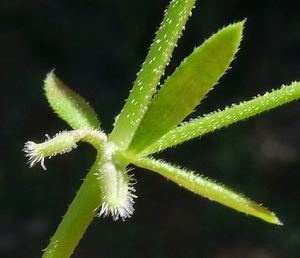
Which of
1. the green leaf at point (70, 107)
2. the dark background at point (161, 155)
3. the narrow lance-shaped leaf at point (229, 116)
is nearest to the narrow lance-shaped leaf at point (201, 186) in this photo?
the narrow lance-shaped leaf at point (229, 116)

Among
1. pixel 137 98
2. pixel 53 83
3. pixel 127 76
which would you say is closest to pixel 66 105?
pixel 53 83

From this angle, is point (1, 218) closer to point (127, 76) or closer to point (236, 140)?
point (127, 76)

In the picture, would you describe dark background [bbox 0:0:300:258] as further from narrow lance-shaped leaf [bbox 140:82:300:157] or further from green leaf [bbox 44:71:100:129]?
narrow lance-shaped leaf [bbox 140:82:300:157]

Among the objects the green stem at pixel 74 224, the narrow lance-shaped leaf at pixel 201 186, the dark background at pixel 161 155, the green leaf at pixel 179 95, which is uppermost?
the dark background at pixel 161 155

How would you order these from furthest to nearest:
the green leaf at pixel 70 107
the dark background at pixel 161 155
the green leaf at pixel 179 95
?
the dark background at pixel 161 155, the green leaf at pixel 70 107, the green leaf at pixel 179 95

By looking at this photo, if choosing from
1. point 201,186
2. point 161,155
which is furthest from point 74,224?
point 161,155

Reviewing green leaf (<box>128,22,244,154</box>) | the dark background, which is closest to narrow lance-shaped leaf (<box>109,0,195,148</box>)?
green leaf (<box>128,22,244,154</box>)

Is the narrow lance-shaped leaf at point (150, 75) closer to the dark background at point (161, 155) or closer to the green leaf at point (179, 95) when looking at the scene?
the green leaf at point (179, 95)
